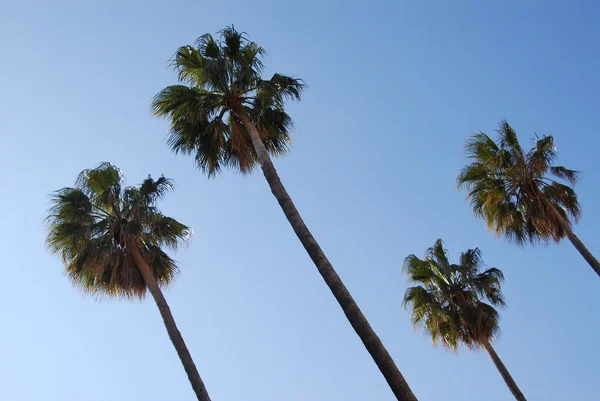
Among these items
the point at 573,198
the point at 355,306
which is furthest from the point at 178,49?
the point at 573,198

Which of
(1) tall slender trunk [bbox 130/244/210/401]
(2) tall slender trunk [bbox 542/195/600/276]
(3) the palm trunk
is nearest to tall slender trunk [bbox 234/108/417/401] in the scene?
(1) tall slender trunk [bbox 130/244/210/401]

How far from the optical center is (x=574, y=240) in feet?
63.7

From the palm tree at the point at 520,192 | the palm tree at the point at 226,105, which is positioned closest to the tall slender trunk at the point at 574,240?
the palm tree at the point at 520,192

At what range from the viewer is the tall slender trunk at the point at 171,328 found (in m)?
14.4

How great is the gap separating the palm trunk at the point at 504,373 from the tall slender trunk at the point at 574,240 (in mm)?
5229

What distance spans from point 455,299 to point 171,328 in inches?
495

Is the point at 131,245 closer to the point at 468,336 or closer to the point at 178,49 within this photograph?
the point at 178,49

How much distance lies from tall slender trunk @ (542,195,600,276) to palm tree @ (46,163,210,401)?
1321cm

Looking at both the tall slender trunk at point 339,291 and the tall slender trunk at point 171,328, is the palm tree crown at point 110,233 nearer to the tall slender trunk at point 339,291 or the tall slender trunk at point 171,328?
the tall slender trunk at point 171,328

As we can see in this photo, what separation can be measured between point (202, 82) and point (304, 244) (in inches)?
270

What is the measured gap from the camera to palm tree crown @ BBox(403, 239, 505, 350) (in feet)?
71.6

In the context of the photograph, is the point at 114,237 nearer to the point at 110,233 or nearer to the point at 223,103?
the point at 110,233

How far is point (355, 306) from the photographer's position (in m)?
10.6

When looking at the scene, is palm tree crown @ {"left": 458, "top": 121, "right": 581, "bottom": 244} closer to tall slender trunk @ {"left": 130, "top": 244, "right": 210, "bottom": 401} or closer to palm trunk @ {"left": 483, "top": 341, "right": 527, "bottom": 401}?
palm trunk @ {"left": 483, "top": 341, "right": 527, "bottom": 401}
